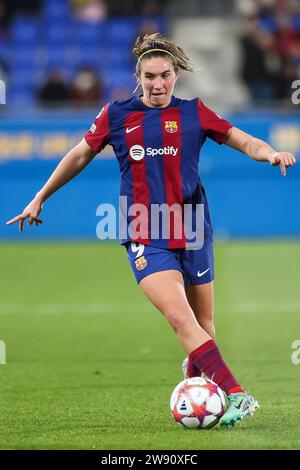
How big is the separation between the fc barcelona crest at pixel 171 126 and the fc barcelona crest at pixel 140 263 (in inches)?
30.2

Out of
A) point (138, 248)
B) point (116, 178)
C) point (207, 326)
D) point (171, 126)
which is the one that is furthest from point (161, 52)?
point (116, 178)

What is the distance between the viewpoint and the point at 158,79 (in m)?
6.54

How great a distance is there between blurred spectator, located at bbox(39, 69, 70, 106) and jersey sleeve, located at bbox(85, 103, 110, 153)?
13.8 metres

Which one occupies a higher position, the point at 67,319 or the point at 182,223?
the point at 182,223

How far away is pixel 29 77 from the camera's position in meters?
22.8

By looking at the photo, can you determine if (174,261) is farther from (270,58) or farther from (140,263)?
(270,58)

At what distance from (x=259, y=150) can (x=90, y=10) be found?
695 inches

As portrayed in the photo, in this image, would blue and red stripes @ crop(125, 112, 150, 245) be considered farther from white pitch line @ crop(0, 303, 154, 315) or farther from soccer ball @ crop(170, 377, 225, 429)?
white pitch line @ crop(0, 303, 154, 315)

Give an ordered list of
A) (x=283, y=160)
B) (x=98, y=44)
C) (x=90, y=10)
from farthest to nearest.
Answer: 1. (x=90, y=10)
2. (x=98, y=44)
3. (x=283, y=160)

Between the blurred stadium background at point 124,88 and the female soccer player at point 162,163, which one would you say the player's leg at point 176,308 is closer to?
the female soccer player at point 162,163

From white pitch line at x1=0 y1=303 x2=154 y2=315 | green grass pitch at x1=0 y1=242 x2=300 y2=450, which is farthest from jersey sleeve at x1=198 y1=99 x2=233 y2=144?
white pitch line at x1=0 y1=303 x2=154 y2=315
